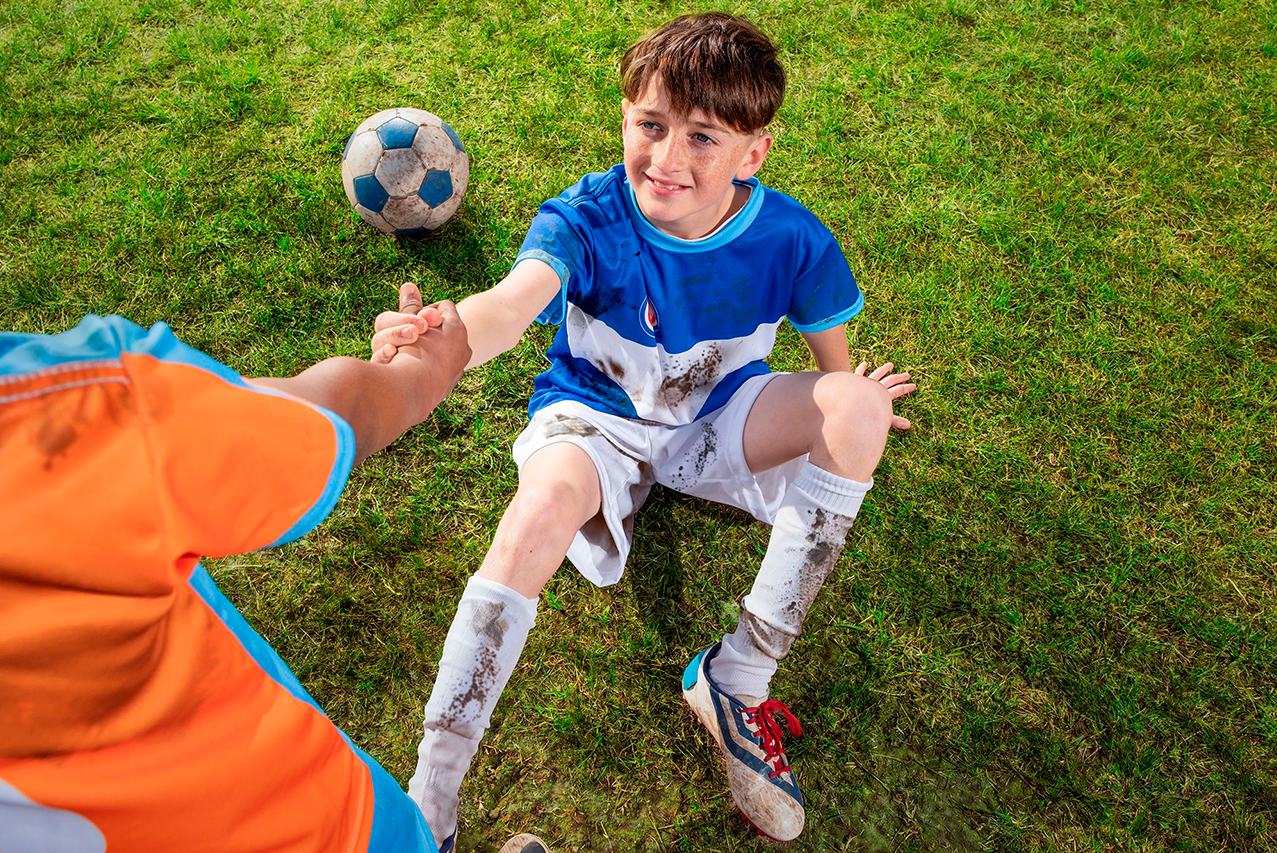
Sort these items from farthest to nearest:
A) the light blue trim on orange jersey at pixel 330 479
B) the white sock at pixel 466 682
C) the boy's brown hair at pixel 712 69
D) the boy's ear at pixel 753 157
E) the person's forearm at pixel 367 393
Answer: the boy's ear at pixel 753 157 → the boy's brown hair at pixel 712 69 → the white sock at pixel 466 682 → the person's forearm at pixel 367 393 → the light blue trim on orange jersey at pixel 330 479

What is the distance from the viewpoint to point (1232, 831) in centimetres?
235

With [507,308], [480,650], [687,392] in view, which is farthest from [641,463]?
[480,650]

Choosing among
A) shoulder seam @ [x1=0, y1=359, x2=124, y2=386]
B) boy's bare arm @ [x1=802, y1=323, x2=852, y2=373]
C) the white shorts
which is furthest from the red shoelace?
shoulder seam @ [x1=0, y1=359, x2=124, y2=386]

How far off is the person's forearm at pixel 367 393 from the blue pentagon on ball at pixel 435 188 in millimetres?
1693

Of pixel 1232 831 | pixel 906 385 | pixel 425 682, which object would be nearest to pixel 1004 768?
pixel 1232 831

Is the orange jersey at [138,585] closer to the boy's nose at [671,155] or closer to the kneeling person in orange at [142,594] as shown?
the kneeling person in orange at [142,594]

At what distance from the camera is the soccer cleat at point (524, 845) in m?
2.19

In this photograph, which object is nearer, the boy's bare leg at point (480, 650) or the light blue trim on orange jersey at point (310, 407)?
the light blue trim on orange jersey at point (310, 407)

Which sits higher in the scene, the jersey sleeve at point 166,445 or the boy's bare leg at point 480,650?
the jersey sleeve at point 166,445

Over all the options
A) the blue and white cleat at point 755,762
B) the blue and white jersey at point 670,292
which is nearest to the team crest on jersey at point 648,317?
the blue and white jersey at point 670,292

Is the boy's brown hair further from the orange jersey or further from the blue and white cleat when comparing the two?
the blue and white cleat

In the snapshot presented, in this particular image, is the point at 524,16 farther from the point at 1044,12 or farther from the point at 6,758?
the point at 6,758

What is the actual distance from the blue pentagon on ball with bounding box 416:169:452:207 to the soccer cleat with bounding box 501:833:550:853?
7.39 ft

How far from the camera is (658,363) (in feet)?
7.64
